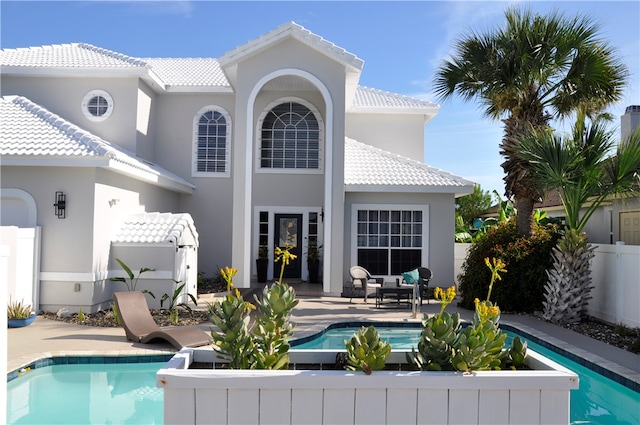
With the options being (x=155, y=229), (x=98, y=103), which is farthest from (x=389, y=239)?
(x=98, y=103)

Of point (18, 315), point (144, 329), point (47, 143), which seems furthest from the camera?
point (47, 143)

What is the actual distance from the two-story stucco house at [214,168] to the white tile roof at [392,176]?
0.07m

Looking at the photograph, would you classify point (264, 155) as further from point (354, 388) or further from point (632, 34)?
point (354, 388)

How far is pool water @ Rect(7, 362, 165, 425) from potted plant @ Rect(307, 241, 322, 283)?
10.9 m

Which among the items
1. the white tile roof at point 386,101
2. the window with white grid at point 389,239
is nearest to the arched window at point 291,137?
the white tile roof at point 386,101

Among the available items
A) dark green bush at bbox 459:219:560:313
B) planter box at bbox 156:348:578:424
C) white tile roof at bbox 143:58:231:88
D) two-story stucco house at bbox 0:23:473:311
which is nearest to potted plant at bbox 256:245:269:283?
two-story stucco house at bbox 0:23:473:311

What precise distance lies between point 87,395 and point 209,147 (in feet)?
45.8

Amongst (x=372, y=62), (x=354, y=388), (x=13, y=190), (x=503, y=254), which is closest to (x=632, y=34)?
(x=503, y=254)

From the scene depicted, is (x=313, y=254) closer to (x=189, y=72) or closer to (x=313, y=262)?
(x=313, y=262)

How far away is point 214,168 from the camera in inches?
846

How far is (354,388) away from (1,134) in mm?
13071

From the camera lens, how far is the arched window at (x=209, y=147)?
2141cm

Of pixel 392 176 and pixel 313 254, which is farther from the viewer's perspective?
pixel 313 254

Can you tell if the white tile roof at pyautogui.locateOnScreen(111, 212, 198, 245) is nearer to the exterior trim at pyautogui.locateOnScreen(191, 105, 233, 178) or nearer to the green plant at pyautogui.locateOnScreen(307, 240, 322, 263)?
the green plant at pyautogui.locateOnScreen(307, 240, 322, 263)
